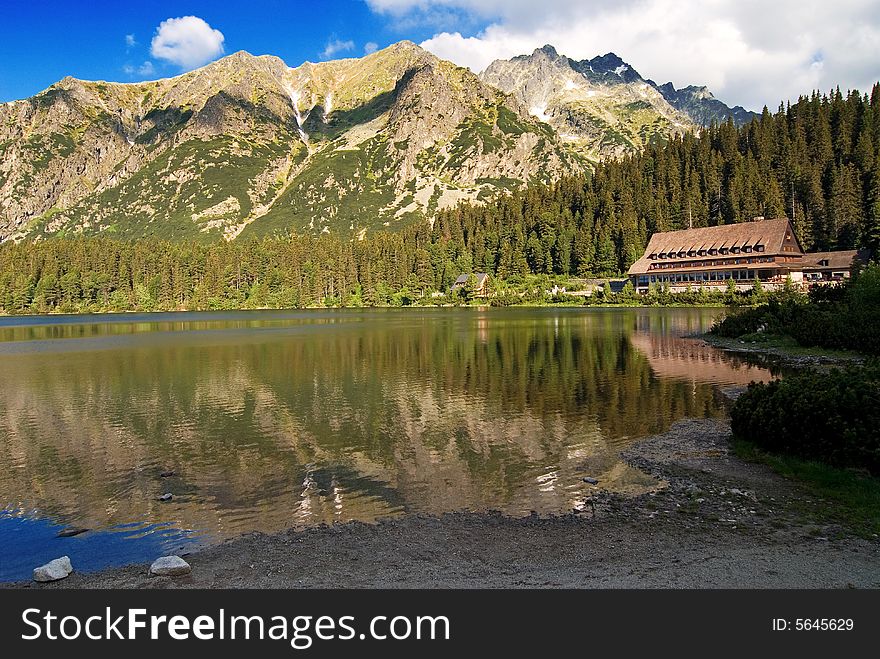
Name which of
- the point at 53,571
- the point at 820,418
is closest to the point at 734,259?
the point at 820,418

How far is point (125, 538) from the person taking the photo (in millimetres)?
15391

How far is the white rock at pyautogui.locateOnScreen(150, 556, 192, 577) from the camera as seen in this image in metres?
12.6

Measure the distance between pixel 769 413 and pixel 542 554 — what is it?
12199 millimetres

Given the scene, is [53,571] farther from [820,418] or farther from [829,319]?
[829,319]

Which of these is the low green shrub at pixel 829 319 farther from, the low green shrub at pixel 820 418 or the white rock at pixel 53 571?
the white rock at pixel 53 571

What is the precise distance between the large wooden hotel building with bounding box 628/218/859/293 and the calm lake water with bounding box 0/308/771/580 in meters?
99.7

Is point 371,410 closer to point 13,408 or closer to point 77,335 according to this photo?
point 13,408

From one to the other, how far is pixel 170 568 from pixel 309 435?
567 inches

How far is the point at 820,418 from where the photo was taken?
1862 centimetres

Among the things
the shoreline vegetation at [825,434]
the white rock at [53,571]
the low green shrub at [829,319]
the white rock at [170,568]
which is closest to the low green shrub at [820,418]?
the shoreline vegetation at [825,434]

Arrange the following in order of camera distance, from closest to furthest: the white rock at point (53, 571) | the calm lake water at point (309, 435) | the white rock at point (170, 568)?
the white rock at point (53, 571), the white rock at point (170, 568), the calm lake water at point (309, 435)

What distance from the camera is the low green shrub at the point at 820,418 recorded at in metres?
17.4

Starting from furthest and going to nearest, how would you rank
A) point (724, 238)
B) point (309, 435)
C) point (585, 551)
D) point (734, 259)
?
point (724, 238) < point (734, 259) < point (309, 435) < point (585, 551)

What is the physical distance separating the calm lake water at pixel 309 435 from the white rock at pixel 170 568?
1.71 metres
